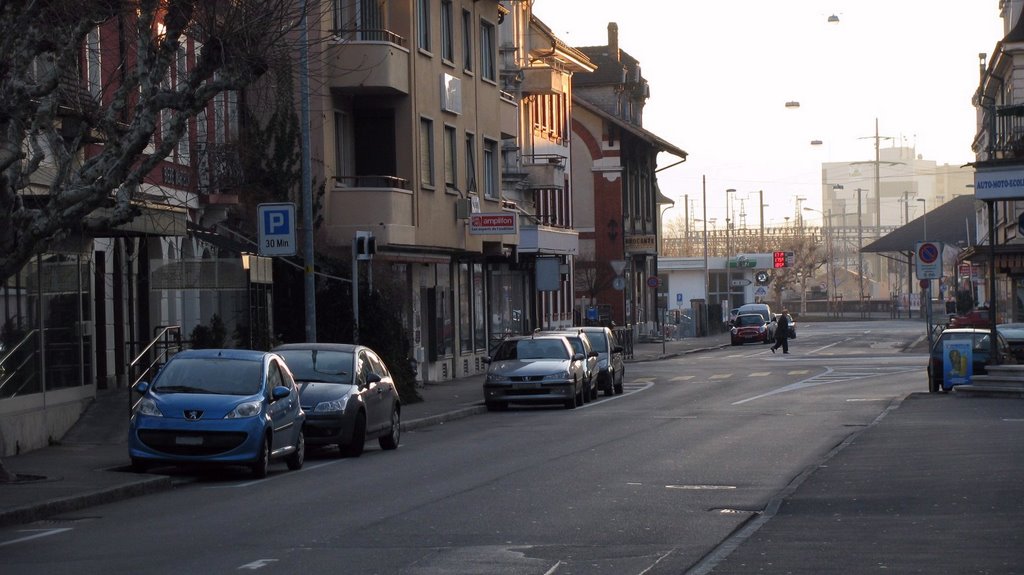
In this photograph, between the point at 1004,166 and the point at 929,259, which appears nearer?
the point at 1004,166

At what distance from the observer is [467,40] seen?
1640 inches

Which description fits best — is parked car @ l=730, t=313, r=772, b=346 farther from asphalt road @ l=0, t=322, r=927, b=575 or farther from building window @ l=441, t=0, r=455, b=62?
asphalt road @ l=0, t=322, r=927, b=575

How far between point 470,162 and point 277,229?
727 inches

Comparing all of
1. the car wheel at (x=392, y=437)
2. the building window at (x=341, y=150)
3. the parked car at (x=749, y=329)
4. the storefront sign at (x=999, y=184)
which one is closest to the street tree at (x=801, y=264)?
the parked car at (x=749, y=329)

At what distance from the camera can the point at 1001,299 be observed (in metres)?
67.3

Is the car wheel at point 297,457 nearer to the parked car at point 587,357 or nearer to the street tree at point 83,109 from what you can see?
the street tree at point 83,109

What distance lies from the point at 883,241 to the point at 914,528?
9552 cm

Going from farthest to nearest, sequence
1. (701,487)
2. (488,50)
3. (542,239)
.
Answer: (542,239), (488,50), (701,487)

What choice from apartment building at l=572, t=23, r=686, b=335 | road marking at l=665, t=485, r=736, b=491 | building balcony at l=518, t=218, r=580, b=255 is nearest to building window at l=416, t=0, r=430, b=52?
building balcony at l=518, t=218, r=580, b=255

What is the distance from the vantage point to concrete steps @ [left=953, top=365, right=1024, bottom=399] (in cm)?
2977

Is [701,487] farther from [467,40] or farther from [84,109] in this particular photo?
[467,40]

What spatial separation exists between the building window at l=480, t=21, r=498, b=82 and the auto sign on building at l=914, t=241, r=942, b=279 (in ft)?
42.9

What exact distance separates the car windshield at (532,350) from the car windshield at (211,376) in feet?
45.9

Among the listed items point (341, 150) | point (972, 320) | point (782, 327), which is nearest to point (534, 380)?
point (341, 150)
